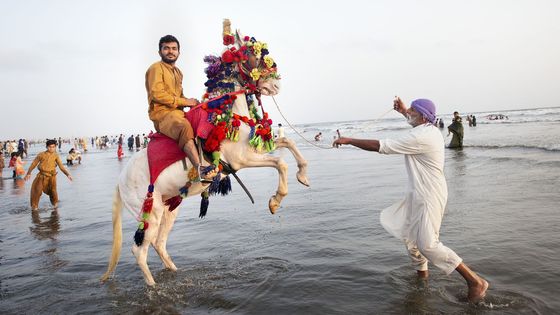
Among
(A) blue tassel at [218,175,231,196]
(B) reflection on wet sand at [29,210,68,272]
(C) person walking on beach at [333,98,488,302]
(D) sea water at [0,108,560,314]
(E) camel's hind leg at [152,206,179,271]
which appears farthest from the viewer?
(B) reflection on wet sand at [29,210,68,272]

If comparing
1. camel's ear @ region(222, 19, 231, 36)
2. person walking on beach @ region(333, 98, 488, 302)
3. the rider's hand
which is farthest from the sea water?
camel's ear @ region(222, 19, 231, 36)

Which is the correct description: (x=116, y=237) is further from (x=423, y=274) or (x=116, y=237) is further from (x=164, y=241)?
(x=423, y=274)

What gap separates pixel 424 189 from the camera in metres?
4.20

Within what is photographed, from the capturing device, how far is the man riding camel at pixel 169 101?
461 centimetres

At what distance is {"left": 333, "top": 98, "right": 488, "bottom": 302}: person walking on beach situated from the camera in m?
3.99

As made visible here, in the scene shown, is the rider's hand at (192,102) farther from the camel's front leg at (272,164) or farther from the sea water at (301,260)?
the sea water at (301,260)

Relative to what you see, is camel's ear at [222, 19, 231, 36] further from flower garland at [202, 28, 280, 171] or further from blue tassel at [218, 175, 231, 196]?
blue tassel at [218, 175, 231, 196]

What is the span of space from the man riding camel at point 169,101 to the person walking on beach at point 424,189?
1.71 meters

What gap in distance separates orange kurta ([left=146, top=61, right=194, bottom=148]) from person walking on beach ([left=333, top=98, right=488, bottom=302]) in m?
1.81

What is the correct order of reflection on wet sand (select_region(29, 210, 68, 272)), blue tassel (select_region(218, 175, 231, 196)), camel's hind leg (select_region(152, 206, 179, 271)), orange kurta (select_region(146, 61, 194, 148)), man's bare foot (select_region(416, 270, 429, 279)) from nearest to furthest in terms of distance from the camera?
man's bare foot (select_region(416, 270, 429, 279)), orange kurta (select_region(146, 61, 194, 148)), blue tassel (select_region(218, 175, 231, 196)), camel's hind leg (select_region(152, 206, 179, 271)), reflection on wet sand (select_region(29, 210, 68, 272))

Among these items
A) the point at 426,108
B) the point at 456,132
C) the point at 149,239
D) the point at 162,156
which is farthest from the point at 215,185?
the point at 456,132

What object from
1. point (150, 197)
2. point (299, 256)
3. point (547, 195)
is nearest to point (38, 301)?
point (150, 197)

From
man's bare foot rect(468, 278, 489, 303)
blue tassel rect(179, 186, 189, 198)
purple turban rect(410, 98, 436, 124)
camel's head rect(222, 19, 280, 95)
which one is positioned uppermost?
camel's head rect(222, 19, 280, 95)

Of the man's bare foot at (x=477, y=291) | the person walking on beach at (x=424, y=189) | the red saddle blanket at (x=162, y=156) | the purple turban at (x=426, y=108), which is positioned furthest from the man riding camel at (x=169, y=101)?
the man's bare foot at (x=477, y=291)
